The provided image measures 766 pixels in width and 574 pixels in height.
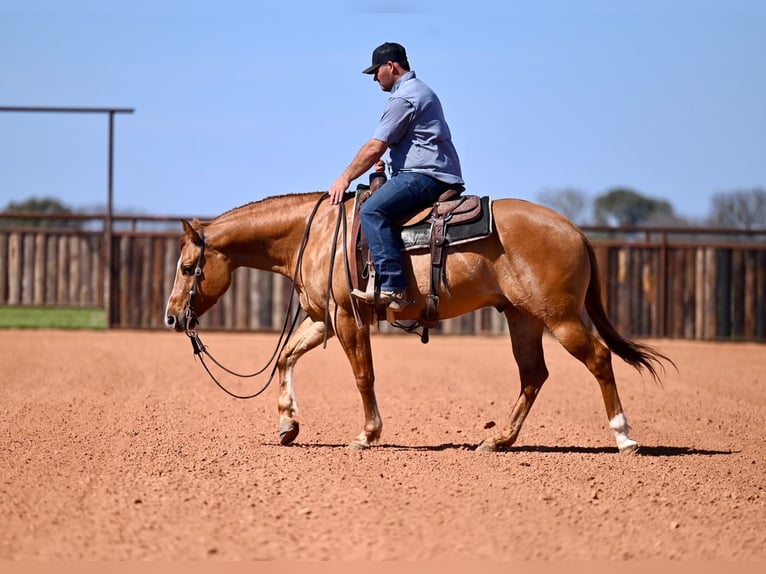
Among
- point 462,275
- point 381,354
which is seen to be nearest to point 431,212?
point 462,275

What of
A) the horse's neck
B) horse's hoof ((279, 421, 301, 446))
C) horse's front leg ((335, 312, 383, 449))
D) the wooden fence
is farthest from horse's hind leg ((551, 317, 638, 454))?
the wooden fence

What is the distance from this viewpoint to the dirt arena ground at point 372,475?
5.39 meters

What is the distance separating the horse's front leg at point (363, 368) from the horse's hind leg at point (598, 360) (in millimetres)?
1408

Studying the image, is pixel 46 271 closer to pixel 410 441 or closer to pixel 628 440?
pixel 410 441

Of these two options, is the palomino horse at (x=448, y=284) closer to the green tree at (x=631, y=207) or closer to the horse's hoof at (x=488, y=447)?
the horse's hoof at (x=488, y=447)

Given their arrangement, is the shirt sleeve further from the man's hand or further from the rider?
the man's hand

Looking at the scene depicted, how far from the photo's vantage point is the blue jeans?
824cm

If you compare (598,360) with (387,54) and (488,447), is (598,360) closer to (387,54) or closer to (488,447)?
(488,447)

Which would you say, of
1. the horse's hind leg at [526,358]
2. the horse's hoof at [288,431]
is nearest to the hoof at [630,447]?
the horse's hind leg at [526,358]

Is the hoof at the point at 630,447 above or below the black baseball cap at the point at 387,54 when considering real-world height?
below


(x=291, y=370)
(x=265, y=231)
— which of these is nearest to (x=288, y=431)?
(x=291, y=370)

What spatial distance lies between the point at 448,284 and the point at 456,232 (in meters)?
0.39

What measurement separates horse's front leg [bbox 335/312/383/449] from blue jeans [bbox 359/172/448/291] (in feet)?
1.55

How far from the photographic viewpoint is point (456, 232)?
27.3ft
